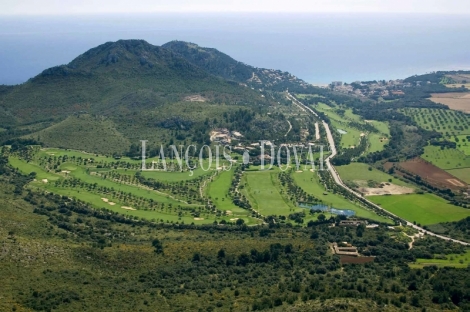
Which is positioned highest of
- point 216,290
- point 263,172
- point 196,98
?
point 196,98

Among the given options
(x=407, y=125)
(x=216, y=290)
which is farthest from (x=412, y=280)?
(x=407, y=125)

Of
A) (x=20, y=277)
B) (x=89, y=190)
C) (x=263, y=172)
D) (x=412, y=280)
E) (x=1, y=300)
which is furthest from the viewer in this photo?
(x=263, y=172)

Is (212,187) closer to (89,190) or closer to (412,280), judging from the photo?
(89,190)

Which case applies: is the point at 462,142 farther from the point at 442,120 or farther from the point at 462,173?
the point at 462,173

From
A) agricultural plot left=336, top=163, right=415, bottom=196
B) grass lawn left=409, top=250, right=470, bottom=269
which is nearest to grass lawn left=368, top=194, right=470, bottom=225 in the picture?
agricultural plot left=336, top=163, right=415, bottom=196

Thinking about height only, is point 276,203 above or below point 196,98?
below

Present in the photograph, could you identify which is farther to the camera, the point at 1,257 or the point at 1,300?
the point at 1,257

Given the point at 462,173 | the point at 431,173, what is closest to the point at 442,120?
the point at 462,173

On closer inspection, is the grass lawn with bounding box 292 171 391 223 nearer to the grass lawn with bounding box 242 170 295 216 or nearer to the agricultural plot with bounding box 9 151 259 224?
the grass lawn with bounding box 242 170 295 216
